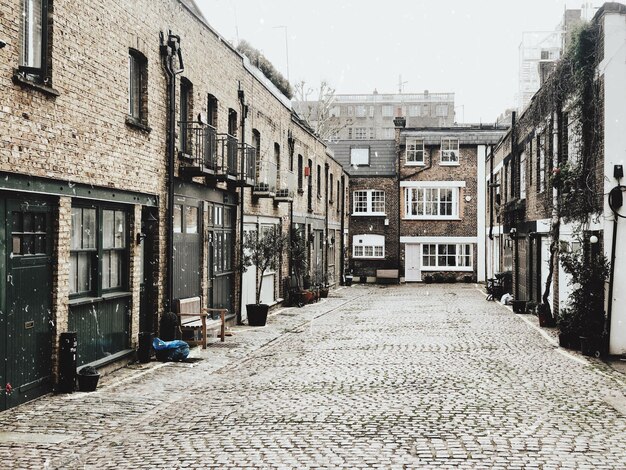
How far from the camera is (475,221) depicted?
1661 inches

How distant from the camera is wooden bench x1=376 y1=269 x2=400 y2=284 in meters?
41.8

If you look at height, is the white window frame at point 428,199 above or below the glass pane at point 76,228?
above

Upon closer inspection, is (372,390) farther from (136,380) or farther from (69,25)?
(69,25)

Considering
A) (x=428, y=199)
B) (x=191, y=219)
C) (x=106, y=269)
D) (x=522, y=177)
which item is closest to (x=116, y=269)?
(x=106, y=269)

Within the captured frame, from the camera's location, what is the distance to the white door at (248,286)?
2009 cm

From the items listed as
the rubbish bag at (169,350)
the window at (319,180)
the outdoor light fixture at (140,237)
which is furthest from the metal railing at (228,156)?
the window at (319,180)

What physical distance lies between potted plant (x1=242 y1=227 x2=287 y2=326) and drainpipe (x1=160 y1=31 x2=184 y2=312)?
5.19m

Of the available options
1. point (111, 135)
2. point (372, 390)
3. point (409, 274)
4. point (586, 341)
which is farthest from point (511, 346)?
point (409, 274)

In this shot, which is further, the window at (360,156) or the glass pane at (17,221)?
the window at (360,156)

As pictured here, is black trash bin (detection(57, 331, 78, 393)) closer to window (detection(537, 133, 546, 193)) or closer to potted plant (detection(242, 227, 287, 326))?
potted plant (detection(242, 227, 287, 326))

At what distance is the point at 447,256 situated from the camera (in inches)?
1673

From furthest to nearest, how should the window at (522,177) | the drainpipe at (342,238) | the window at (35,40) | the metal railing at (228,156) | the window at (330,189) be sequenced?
the drainpipe at (342,238) < the window at (330,189) < the window at (522,177) < the metal railing at (228,156) < the window at (35,40)

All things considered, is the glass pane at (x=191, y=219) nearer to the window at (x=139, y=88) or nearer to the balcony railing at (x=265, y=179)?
the window at (x=139, y=88)

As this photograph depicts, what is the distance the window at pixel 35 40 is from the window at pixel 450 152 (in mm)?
34901
